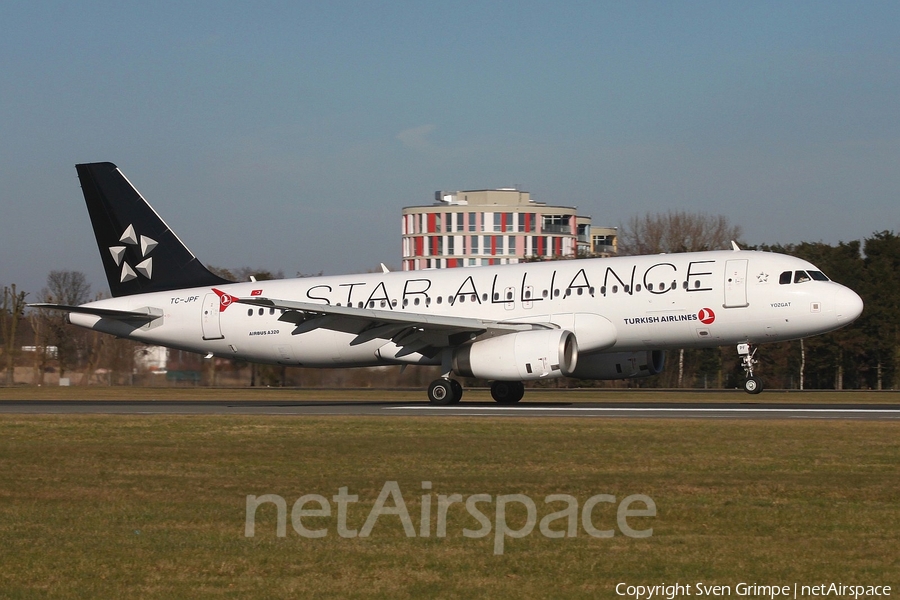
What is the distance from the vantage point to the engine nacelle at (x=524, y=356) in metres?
28.4

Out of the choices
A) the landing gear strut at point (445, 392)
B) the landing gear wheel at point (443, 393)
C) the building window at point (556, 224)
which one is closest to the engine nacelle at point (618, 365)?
the landing gear strut at point (445, 392)

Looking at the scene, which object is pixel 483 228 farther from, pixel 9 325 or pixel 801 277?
pixel 801 277

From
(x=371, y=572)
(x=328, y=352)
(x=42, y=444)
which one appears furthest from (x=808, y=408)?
(x=371, y=572)

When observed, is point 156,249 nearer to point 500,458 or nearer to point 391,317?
point 391,317

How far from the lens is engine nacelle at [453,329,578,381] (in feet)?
93.3

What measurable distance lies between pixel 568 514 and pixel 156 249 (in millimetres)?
28494

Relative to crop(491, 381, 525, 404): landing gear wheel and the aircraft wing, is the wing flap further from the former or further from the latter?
crop(491, 381, 525, 404): landing gear wheel

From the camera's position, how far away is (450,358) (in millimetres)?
31203

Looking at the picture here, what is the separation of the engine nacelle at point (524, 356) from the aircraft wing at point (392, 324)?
Answer: 0.63 metres

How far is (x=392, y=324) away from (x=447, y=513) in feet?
64.4

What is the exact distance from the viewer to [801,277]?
2930 cm

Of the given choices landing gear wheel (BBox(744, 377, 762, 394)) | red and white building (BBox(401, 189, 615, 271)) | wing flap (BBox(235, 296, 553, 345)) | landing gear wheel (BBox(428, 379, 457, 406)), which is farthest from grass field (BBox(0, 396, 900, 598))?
red and white building (BBox(401, 189, 615, 271))

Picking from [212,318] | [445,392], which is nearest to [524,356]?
[445,392]

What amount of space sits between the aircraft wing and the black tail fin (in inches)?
264
